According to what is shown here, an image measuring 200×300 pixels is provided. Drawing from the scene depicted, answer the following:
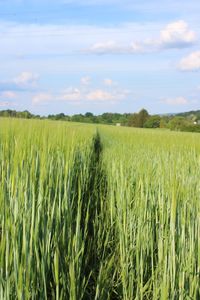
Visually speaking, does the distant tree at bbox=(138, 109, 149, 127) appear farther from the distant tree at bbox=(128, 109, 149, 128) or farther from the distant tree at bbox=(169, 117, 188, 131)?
the distant tree at bbox=(169, 117, 188, 131)

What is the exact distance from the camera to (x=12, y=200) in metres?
1.31

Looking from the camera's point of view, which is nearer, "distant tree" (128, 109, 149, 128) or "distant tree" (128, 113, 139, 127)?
"distant tree" (128, 109, 149, 128)

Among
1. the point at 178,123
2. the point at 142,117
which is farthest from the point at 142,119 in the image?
the point at 178,123

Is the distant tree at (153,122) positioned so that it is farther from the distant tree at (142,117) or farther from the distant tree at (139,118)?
the distant tree at (139,118)

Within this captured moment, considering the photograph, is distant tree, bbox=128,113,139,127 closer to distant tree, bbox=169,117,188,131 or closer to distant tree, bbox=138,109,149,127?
distant tree, bbox=138,109,149,127

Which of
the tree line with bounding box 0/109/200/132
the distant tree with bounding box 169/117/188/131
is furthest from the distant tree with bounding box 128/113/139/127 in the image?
the distant tree with bounding box 169/117/188/131

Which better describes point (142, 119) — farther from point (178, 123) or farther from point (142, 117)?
point (178, 123)

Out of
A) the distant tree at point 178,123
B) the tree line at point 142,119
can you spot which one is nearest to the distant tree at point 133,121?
the tree line at point 142,119

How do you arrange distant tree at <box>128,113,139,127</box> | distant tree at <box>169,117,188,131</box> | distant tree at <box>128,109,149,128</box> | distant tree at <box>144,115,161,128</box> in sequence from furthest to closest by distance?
distant tree at <box>128,113,139,127</box>, distant tree at <box>128,109,149,128</box>, distant tree at <box>144,115,161,128</box>, distant tree at <box>169,117,188,131</box>

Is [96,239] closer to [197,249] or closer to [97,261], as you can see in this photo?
[97,261]

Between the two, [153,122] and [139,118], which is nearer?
[153,122]

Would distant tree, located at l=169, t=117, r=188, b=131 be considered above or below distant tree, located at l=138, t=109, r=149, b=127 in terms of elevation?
below

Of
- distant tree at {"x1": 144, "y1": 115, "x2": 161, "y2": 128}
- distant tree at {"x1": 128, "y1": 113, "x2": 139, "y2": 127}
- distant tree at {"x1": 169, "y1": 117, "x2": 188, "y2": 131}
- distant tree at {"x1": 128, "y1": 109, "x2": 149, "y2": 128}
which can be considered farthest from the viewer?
distant tree at {"x1": 128, "y1": 113, "x2": 139, "y2": 127}

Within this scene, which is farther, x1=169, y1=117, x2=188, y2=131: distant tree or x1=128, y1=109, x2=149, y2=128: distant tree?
x1=128, y1=109, x2=149, y2=128: distant tree
